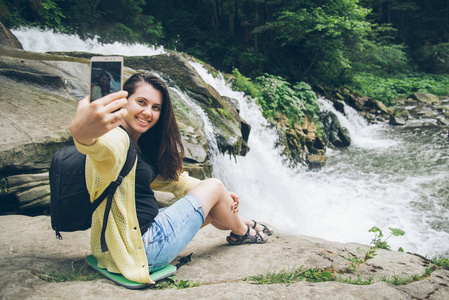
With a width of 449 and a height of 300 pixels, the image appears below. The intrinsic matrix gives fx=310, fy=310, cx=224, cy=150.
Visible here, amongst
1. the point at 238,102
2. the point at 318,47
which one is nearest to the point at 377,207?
the point at 238,102

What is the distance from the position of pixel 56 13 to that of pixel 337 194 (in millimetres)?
11493


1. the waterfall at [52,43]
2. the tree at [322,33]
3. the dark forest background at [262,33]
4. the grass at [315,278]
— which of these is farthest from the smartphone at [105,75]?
the tree at [322,33]

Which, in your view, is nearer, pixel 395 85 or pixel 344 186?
pixel 344 186

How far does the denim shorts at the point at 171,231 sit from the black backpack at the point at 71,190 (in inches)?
16.2

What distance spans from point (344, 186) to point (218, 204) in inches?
233

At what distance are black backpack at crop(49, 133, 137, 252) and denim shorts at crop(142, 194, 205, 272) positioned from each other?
0.41 meters

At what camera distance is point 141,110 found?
6.77 feet

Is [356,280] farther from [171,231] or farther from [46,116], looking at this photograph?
[46,116]

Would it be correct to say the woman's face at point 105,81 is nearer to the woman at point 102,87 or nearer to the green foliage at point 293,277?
the woman at point 102,87

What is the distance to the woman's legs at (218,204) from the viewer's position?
247cm

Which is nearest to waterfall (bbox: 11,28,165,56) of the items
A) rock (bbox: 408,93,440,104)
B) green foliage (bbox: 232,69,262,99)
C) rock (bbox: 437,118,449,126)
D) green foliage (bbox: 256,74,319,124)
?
green foliage (bbox: 232,69,262,99)

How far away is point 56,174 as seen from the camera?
1.71 meters

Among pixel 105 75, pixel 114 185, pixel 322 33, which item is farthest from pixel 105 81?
pixel 322 33

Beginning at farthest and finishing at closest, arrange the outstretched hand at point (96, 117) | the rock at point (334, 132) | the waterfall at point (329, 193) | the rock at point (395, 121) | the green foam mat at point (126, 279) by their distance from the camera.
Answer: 1. the rock at point (395, 121)
2. the rock at point (334, 132)
3. the waterfall at point (329, 193)
4. the green foam mat at point (126, 279)
5. the outstretched hand at point (96, 117)
